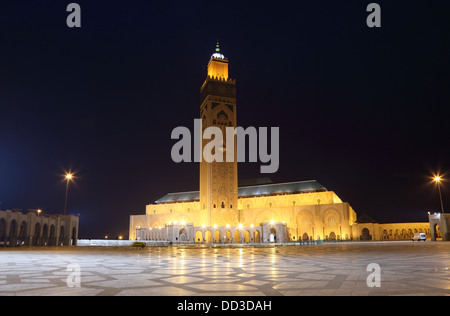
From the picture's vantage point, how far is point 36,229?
37.3 metres

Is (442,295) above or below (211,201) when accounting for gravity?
below

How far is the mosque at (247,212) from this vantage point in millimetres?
55625

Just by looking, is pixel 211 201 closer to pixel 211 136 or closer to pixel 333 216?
pixel 211 136

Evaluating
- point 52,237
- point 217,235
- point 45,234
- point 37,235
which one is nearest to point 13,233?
point 37,235

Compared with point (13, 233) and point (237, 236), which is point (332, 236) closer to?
point (237, 236)

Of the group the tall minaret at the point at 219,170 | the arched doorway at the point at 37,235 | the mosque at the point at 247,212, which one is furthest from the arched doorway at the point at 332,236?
the arched doorway at the point at 37,235

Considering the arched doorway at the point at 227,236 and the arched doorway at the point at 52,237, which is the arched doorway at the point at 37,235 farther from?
the arched doorway at the point at 227,236

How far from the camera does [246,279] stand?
7.54 meters

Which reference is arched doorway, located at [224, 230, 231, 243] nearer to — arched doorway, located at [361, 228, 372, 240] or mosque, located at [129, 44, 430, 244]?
mosque, located at [129, 44, 430, 244]

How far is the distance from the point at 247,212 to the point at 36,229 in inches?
1722

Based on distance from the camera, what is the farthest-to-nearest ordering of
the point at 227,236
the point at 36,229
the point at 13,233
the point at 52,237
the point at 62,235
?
the point at 227,236, the point at 62,235, the point at 52,237, the point at 36,229, the point at 13,233
